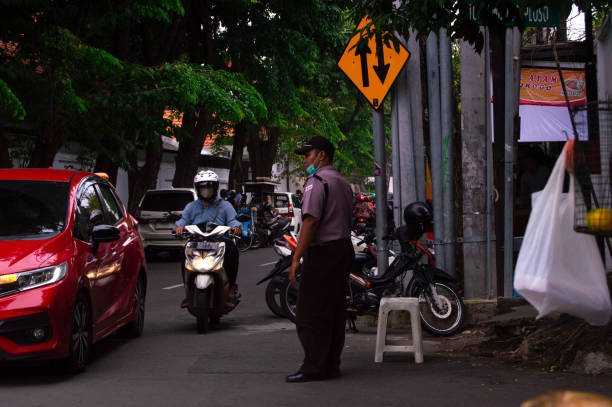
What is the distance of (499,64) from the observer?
32.9 ft

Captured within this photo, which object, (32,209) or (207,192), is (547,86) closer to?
(207,192)

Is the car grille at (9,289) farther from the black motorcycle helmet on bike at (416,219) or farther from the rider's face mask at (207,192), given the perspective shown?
the black motorcycle helmet on bike at (416,219)

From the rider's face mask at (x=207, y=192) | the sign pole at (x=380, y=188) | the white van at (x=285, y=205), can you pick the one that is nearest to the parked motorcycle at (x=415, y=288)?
the sign pole at (x=380, y=188)

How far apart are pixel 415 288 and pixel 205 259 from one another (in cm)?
226

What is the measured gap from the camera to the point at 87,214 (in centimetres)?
792

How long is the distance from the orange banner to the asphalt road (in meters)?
6.94

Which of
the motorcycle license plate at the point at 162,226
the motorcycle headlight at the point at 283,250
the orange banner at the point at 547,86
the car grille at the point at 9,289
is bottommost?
the motorcycle license plate at the point at 162,226

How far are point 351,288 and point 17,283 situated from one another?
427cm

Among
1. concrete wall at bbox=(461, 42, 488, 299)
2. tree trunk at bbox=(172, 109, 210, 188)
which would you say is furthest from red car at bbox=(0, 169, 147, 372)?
tree trunk at bbox=(172, 109, 210, 188)

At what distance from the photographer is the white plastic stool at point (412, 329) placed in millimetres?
7680

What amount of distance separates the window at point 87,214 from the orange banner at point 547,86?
340 inches

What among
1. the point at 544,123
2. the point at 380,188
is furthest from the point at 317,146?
the point at 544,123

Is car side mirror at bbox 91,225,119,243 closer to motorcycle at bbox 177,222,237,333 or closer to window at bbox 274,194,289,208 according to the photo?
motorcycle at bbox 177,222,237,333

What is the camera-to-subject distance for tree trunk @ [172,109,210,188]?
25.6m
